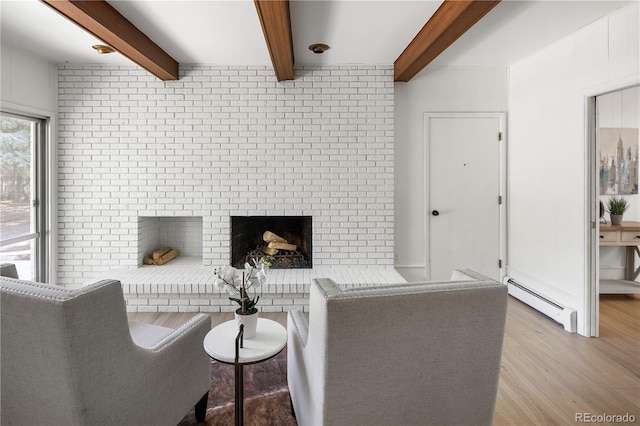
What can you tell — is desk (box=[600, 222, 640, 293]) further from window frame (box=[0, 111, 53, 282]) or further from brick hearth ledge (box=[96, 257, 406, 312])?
window frame (box=[0, 111, 53, 282])

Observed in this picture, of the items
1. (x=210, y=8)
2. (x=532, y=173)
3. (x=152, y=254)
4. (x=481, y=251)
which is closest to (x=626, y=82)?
(x=532, y=173)

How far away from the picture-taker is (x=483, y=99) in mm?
4090

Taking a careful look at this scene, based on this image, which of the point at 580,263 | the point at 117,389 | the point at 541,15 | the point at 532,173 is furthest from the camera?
the point at 532,173

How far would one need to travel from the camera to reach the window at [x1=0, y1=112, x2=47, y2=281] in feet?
10.7

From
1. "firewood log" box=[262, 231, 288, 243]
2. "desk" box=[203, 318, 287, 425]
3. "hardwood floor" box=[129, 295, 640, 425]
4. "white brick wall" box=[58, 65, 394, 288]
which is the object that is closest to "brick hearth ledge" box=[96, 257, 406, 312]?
"hardwood floor" box=[129, 295, 640, 425]

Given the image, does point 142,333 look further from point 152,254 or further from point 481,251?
point 481,251

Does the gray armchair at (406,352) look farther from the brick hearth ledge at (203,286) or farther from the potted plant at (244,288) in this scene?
the brick hearth ledge at (203,286)

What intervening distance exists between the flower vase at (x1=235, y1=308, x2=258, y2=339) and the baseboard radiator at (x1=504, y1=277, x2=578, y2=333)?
109 inches

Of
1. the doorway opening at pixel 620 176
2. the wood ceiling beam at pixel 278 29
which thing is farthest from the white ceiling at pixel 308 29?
the doorway opening at pixel 620 176

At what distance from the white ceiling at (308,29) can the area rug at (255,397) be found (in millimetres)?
2517

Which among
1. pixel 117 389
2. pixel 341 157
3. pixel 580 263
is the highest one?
pixel 341 157

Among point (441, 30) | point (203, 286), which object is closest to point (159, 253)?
point (203, 286)

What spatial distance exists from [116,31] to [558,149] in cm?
377

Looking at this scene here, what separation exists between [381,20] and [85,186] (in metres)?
3.33
